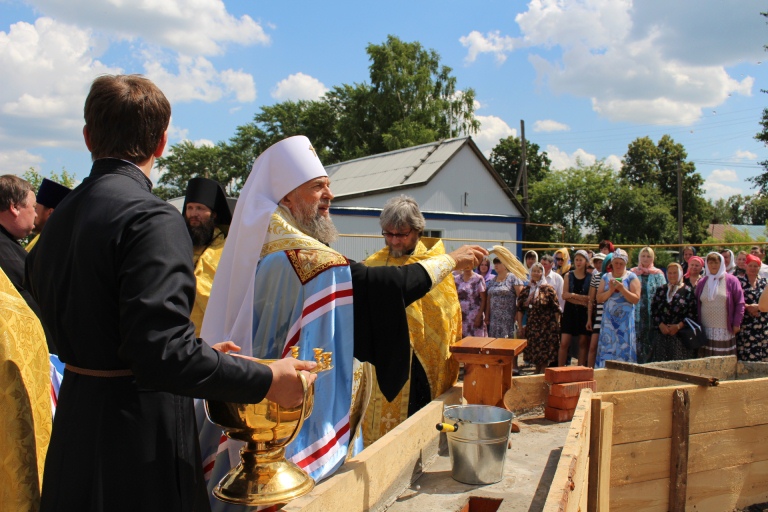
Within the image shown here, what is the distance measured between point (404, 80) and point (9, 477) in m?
40.3

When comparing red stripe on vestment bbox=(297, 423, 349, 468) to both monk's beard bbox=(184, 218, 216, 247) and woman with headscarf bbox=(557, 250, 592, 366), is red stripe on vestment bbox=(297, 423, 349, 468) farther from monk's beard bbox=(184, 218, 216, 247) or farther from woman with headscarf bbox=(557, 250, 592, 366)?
woman with headscarf bbox=(557, 250, 592, 366)

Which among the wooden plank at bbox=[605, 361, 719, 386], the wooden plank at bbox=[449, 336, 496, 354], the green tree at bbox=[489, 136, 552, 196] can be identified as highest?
the green tree at bbox=[489, 136, 552, 196]

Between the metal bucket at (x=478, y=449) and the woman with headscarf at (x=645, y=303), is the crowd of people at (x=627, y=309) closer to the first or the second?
the woman with headscarf at (x=645, y=303)

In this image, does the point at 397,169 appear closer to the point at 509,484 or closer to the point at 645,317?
the point at 645,317

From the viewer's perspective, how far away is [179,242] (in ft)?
A: 5.13

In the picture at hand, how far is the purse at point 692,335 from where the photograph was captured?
7.29 meters

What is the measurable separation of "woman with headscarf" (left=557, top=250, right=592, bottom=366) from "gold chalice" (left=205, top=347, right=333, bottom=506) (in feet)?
22.9

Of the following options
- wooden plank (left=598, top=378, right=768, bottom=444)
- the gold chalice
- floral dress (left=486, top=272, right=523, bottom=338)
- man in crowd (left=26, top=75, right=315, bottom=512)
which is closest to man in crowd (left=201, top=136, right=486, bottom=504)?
the gold chalice

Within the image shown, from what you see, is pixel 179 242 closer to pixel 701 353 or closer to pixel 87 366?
pixel 87 366

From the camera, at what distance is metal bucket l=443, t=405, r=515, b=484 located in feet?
9.71

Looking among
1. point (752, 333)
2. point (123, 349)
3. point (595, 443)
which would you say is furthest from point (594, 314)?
point (123, 349)

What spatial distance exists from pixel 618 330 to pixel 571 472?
17.6 feet

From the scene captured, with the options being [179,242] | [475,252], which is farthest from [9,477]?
[475,252]

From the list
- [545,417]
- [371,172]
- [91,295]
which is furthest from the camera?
[371,172]
